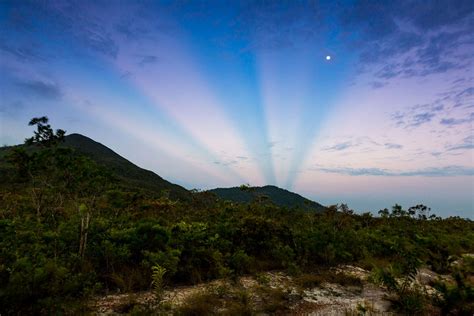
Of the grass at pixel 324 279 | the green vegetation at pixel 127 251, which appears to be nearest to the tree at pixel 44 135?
the green vegetation at pixel 127 251

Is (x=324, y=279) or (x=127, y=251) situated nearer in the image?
(x=127, y=251)

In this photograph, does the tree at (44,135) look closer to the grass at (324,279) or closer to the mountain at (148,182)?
the mountain at (148,182)

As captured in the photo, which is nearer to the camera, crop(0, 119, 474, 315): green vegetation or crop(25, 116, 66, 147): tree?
crop(0, 119, 474, 315): green vegetation

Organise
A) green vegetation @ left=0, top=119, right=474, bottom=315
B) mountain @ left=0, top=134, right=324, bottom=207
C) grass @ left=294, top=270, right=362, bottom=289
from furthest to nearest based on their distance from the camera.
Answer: mountain @ left=0, top=134, right=324, bottom=207, grass @ left=294, top=270, right=362, bottom=289, green vegetation @ left=0, top=119, right=474, bottom=315

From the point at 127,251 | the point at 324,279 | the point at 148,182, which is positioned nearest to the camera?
the point at 127,251

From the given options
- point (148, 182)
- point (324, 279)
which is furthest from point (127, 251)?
point (148, 182)

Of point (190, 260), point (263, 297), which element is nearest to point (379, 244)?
point (263, 297)

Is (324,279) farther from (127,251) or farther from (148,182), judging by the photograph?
(148,182)

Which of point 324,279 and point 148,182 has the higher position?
point 148,182

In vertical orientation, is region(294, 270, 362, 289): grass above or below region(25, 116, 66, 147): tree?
below

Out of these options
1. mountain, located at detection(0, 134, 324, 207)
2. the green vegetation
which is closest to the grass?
the green vegetation

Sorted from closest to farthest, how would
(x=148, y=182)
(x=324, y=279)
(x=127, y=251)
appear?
(x=127, y=251) < (x=324, y=279) < (x=148, y=182)

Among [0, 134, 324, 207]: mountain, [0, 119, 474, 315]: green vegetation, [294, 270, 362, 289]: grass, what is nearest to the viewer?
[0, 119, 474, 315]: green vegetation

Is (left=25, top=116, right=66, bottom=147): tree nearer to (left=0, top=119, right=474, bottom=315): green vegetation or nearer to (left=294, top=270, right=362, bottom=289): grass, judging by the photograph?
(left=0, top=119, right=474, bottom=315): green vegetation
